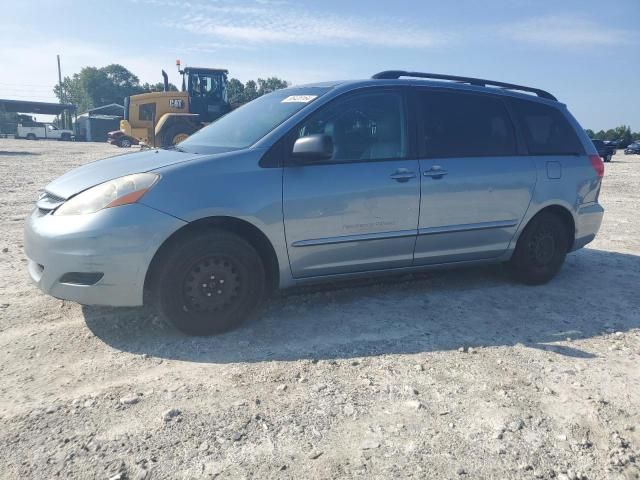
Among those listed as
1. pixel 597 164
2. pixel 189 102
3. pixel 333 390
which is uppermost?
pixel 189 102

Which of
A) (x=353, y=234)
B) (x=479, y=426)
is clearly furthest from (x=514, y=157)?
(x=479, y=426)

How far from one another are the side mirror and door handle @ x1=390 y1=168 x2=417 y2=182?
2.10 ft

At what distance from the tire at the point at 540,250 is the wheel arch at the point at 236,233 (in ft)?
7.98

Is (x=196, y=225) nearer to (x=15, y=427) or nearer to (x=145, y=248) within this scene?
(x=145, y=248)

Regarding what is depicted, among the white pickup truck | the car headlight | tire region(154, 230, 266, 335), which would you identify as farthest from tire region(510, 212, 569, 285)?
the white pickup truck

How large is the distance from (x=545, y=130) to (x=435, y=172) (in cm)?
152

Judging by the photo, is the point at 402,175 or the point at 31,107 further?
the point at 31,107

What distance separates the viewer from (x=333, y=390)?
9.31ft

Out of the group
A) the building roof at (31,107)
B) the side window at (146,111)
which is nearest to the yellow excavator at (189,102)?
the side window at (146,111)

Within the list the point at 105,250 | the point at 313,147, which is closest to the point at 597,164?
the point at 313,147

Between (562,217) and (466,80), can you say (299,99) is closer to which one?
(466,80)

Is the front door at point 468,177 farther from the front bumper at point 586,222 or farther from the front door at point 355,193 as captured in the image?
the front bumper at point 586,222

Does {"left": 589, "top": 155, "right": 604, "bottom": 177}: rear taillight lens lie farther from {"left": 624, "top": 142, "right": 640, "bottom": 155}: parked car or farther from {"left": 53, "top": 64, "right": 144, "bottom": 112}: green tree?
{"left": 53, "top": 64, "right": 144, "bottom": 112}: green tree

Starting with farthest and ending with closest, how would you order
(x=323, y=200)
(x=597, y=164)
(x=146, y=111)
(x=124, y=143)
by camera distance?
1. (x=124, y=143)
2. (x=146, y=111)
3. (x=597, y=164)
4. (x=323, y=200)
